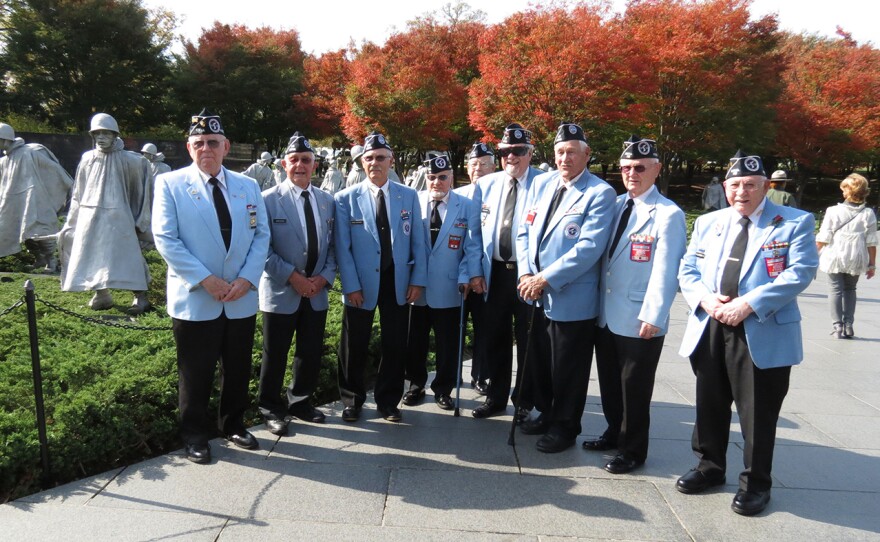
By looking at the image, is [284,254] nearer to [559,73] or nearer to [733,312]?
[733,312]

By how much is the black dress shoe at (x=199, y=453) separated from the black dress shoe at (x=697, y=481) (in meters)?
2.68

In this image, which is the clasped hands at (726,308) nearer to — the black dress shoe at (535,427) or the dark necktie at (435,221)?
the black dress shoe at (535,427)

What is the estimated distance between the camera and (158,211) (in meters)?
3.76

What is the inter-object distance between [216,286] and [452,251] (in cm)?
169

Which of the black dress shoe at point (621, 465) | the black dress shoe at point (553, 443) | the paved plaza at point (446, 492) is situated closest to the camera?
the paved plaza at point (446, 492)

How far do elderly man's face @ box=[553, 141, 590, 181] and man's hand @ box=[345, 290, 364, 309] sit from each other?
158cm

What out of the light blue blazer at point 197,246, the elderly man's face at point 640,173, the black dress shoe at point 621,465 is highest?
the elderly man's face at point 640,173

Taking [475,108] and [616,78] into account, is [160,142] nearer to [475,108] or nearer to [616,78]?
[475,108]

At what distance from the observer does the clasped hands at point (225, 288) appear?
3.70 metres

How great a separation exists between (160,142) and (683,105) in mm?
16593

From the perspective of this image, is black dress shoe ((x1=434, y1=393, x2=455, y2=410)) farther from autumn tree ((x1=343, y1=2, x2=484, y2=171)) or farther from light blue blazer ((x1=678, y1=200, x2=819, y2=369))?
autumn tree ((x1=343, y1=2, x2=484, y2=171))

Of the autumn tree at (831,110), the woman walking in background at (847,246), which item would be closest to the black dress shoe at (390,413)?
the woman walking in background at (847,246)

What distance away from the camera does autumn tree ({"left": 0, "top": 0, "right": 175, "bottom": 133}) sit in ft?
74.8

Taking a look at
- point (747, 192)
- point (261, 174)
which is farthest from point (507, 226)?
point (261, 174)
